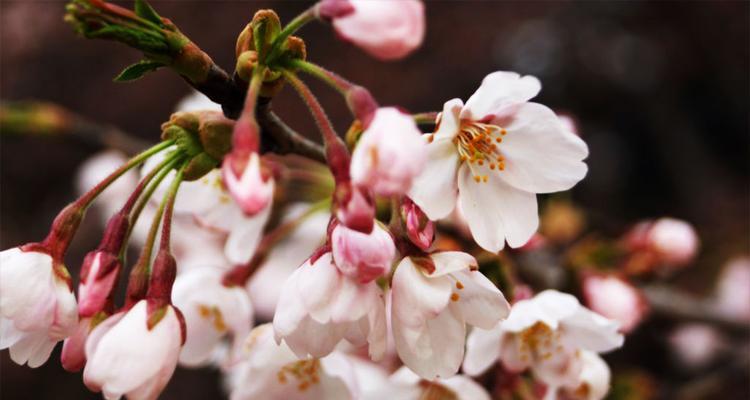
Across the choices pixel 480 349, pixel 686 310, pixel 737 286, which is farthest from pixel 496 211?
pixel 737 286

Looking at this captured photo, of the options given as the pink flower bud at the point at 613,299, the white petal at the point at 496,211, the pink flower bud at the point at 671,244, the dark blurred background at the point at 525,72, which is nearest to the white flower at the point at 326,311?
the white petal at the point at 496,211

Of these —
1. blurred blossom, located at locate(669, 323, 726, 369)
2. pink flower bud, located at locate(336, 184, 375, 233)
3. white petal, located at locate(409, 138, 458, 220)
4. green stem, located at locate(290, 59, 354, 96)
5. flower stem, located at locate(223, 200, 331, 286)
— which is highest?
green stem, located at locate(290, 59, 354, 96)

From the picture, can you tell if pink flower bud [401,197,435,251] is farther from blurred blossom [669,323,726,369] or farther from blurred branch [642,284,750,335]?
blurred blossom [669,323,726,369]

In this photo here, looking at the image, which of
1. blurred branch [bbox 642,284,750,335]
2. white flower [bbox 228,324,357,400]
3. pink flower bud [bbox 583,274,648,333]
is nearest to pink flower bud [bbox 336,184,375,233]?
white flower [bbox 228,324,357,400]

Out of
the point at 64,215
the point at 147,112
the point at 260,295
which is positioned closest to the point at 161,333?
the point at 64,215

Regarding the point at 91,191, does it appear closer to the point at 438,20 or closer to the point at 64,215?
the point at 64,215

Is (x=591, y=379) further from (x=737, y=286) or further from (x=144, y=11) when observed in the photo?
(x=737, y=286)
